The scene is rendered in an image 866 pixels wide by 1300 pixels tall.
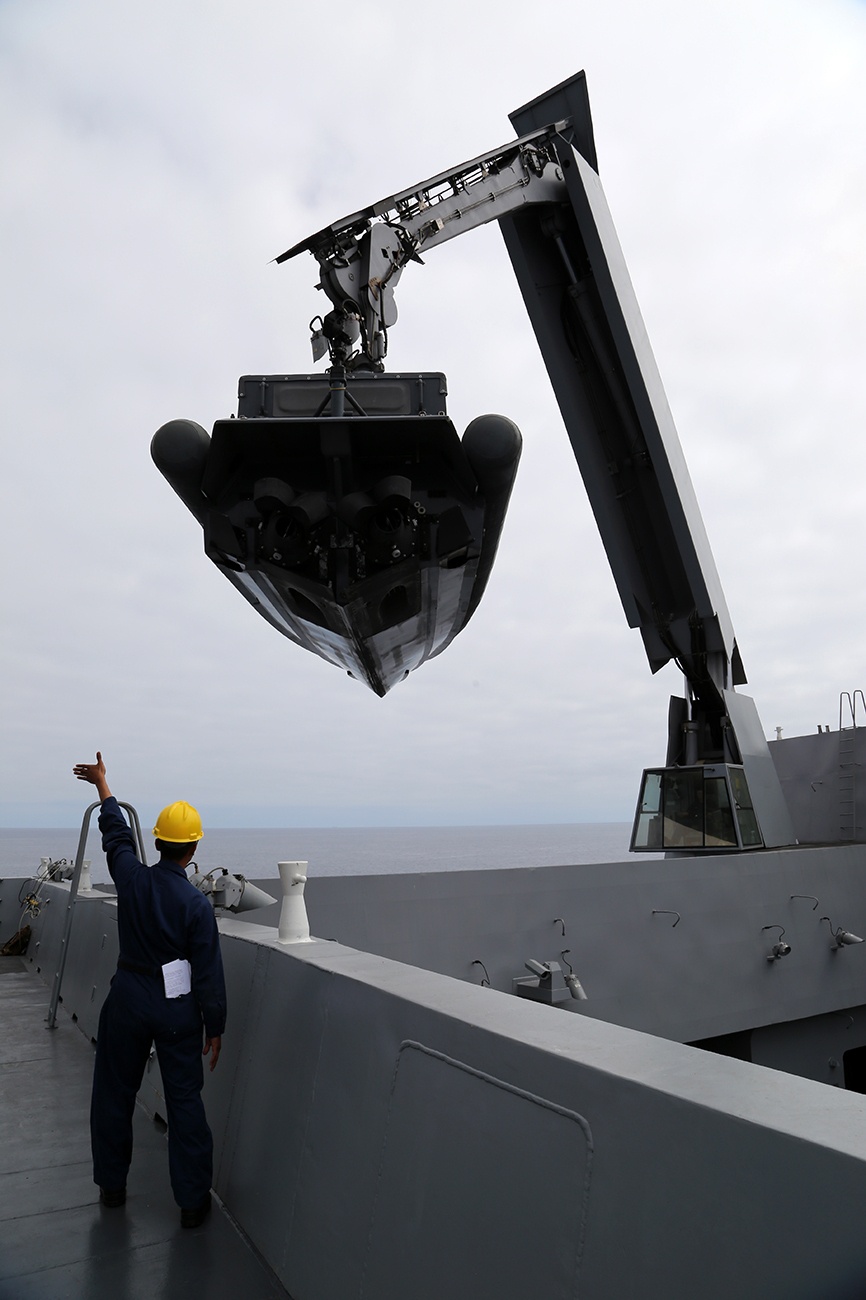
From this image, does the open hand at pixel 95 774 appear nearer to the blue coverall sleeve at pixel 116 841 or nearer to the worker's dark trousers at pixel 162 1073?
the blue coverall sleeve at pixel 116 841

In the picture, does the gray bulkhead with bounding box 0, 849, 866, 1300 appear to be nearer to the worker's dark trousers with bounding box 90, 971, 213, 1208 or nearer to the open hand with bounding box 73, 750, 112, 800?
the worker's dark trousers with bounding box 90, 971, 213, 1208

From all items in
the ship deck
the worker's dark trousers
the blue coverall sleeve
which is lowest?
the ship deck

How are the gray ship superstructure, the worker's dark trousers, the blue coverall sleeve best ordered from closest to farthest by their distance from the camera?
the gray ship superstructure, the worker's dark trousers, the blue coverall sleeve

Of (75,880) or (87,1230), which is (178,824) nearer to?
(87,1230)

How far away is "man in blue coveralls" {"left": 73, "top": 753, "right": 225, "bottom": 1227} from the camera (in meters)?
3.05

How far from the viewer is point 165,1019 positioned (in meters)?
3.08

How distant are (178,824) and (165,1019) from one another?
70cm

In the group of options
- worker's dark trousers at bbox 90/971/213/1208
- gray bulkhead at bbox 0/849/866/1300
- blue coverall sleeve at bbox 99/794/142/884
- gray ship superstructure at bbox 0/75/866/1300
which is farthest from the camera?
blue coverall sleeve at bbox 99/794/142/884

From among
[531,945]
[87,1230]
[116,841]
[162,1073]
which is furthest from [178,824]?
[531,945]

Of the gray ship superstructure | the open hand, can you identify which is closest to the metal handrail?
the gray ship superstructure

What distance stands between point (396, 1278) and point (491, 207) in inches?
429

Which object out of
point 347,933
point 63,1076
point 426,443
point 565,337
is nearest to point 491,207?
point 565,337

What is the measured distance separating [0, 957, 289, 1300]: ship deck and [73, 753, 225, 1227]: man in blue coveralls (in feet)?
0.44

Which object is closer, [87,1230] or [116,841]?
[87,1230]
